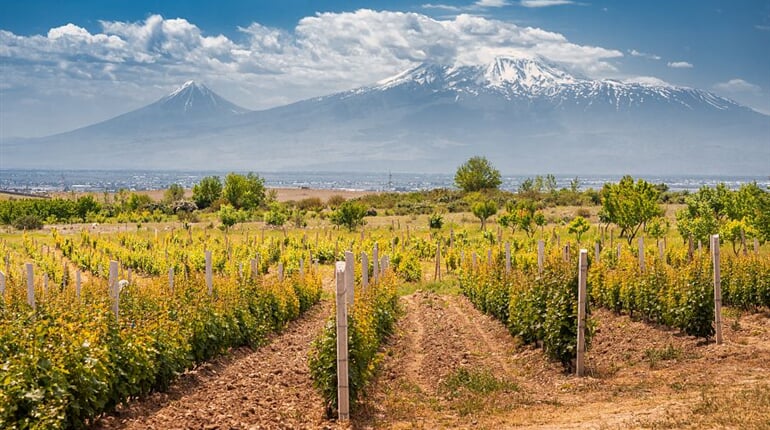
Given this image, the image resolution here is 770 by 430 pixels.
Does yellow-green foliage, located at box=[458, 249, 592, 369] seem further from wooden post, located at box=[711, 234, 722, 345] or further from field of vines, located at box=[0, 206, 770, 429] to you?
wooden post, located at box=[711, 234, 722, 345]

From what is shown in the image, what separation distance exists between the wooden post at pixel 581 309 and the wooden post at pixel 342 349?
446 cm

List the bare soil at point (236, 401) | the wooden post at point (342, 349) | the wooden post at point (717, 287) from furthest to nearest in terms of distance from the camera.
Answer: the wooden post at point (717, 287)
the bare soil at point (236, 401)
the wooden post at point (342, 349)

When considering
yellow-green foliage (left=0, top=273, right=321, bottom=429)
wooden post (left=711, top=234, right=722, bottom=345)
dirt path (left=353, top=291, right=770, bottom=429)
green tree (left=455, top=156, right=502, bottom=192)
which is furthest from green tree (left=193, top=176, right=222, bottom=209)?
wooden post (left=711, top=234, right=722, bottom=345)

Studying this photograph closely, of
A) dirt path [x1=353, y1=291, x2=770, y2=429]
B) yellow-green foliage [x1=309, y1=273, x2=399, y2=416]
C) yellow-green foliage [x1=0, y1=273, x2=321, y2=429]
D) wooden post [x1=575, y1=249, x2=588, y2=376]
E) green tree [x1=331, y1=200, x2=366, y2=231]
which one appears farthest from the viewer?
green tree [x1=331, y1=200, x2=366, y2=231]

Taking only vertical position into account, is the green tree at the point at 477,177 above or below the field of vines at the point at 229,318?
above

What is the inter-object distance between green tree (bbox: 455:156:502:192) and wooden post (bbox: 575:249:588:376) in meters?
90.2

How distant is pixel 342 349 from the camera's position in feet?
32.2

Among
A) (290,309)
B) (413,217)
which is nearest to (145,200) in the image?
(413,217)

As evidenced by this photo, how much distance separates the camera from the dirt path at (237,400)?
991cm

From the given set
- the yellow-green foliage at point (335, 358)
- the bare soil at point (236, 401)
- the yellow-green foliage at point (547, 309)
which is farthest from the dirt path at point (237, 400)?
the yellow-green foliage at point (547, 309)

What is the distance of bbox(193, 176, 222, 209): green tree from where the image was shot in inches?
3317

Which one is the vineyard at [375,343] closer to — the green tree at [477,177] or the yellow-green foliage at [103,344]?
the yellow-green foliage at [103,344]

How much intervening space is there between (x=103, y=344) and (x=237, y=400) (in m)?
1.98

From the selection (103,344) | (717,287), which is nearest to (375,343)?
(103,344)
